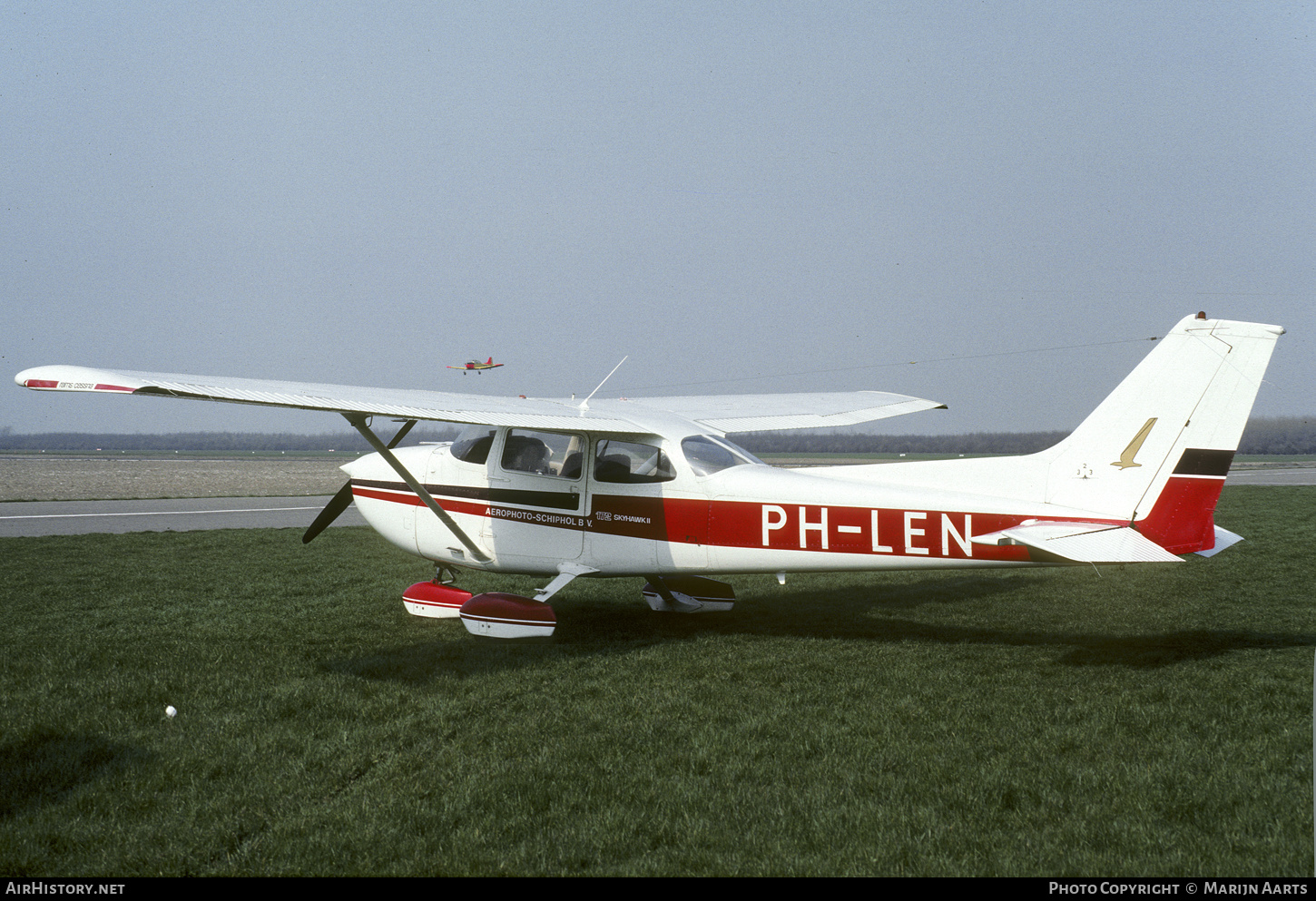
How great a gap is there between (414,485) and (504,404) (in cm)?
116

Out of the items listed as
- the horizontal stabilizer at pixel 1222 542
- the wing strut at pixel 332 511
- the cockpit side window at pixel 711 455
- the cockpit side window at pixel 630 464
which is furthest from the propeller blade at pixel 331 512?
the horizontal stabilizer at pixel 1222 542

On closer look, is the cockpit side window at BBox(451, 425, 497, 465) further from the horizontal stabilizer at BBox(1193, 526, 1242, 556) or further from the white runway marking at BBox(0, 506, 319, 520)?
the white runway marking at BBox(0, 506, 319, 520)

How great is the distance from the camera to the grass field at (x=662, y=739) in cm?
370

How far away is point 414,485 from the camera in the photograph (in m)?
7.94

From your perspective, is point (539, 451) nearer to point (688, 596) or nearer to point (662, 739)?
point (688, 596)

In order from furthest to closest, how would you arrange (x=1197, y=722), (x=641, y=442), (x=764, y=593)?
(x=764, y=593)
(x=641, y=442)
(x=1197, y=722)

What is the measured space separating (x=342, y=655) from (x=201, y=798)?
2923mm

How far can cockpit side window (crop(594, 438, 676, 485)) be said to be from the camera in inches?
310

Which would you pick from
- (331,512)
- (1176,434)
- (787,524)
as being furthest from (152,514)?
(1176,434)

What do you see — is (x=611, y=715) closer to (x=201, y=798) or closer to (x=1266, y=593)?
(x=201, y=798)

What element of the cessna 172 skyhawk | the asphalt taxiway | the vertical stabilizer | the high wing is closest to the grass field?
the cessna 172 skyhawk

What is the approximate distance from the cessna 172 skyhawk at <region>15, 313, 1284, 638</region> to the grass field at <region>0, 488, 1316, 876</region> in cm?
79
